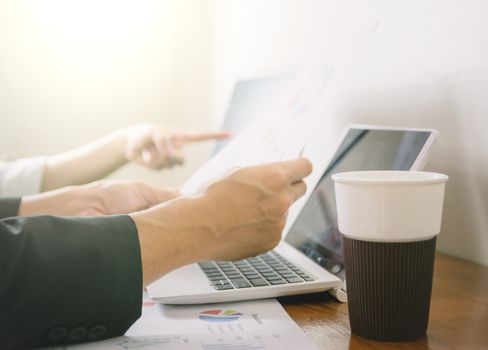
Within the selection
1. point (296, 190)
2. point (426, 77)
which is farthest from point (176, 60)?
point (296, 190)

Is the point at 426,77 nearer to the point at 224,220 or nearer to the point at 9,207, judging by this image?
the point at 224,220

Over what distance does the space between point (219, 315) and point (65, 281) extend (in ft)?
0.55

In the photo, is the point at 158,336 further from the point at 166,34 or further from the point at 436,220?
the point at 166,34

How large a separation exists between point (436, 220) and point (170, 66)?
1.51 meters

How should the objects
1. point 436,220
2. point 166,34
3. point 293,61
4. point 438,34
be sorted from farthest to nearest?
point 166,34
point 293,61
point 438,34
point 436,220

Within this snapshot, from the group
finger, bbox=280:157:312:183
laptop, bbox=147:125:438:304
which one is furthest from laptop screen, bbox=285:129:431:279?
finger, bbox=280:157:312:183

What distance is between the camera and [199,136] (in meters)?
1.29

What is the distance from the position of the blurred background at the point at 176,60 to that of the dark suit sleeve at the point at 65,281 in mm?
528

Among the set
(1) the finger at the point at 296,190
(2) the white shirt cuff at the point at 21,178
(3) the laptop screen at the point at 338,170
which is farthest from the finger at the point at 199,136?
(1) the finger at the point at 296,190

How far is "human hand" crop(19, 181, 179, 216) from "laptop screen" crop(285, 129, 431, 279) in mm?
231

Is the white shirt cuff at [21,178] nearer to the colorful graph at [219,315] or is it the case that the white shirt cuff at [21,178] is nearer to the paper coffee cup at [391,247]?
the colorful graph at [219,315]

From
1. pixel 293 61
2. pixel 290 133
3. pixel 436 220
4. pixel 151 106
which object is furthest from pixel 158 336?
pixel 151 106

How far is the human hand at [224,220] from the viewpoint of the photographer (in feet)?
1.92

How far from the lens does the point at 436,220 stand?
1.67 ft
